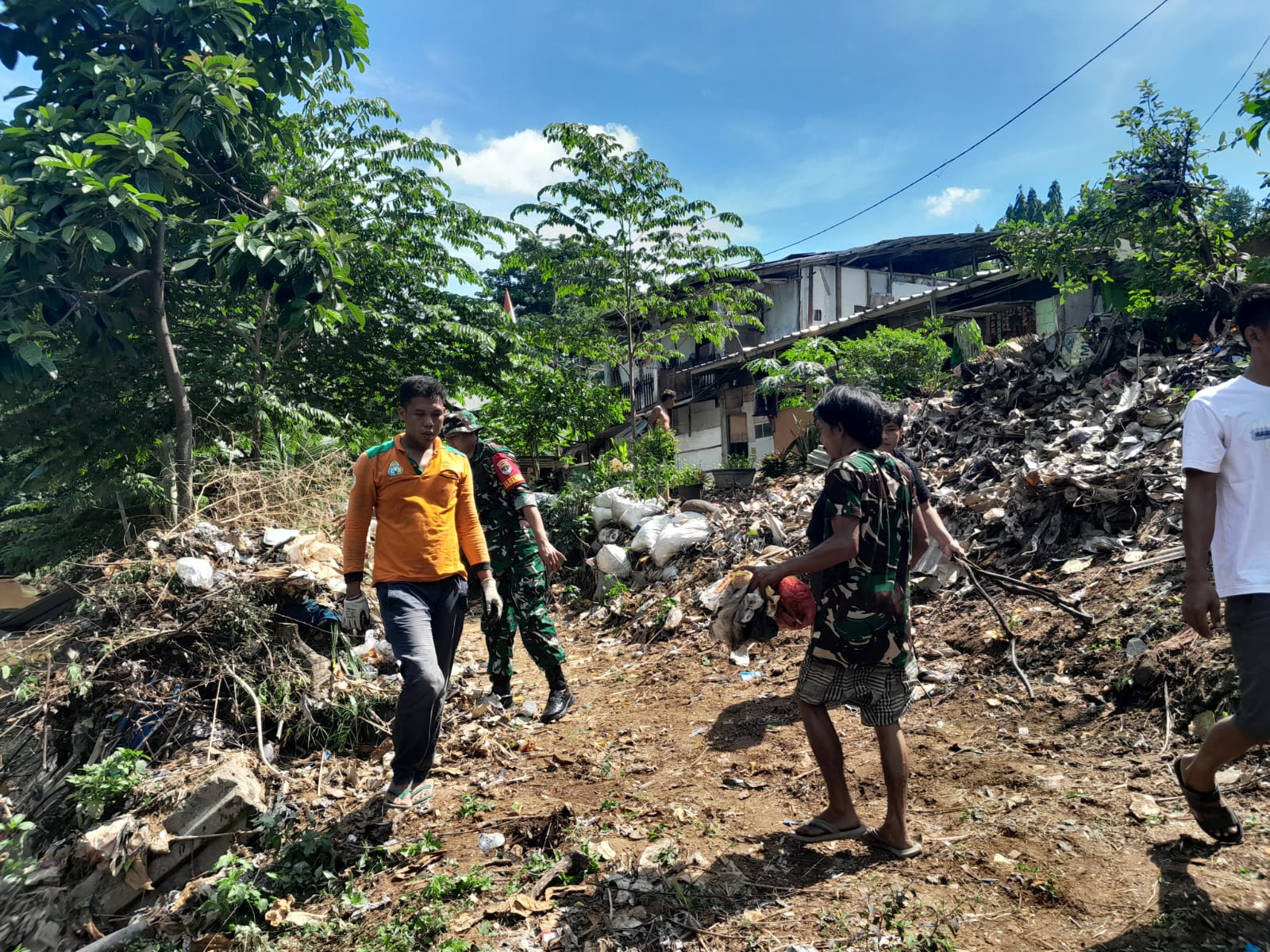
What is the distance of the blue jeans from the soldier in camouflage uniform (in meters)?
0.96

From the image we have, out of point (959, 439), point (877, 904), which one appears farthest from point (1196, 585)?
point (959, 439)

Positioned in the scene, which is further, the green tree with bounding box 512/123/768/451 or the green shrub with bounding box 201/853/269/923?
the green tree with bounding box 512/123/768/451

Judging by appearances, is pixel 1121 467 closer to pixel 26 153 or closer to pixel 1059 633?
pixel 1059 633

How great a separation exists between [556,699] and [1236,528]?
358cm

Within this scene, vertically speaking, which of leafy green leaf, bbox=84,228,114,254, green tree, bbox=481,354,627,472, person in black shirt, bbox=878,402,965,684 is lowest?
person in black shirt, bbox=878,402,965,684

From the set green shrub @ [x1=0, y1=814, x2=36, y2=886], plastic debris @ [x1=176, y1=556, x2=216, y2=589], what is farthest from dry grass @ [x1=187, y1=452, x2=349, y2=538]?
green shrub @ [x1=0, y1=814, x2=36, y2=886]

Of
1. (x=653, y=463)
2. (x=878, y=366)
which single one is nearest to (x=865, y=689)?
(x=653, y=463)

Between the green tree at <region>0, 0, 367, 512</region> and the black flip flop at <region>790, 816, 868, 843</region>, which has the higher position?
the green tree at <region>0, 0, 367, 512</region>

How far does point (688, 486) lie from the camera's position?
995 cm

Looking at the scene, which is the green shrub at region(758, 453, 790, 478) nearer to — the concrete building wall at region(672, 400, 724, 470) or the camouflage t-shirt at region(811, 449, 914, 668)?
the camouflage t-shirt at region(811, 449, 914, 668)

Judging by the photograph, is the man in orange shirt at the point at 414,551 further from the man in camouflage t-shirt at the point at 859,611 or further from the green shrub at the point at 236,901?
the man in camouflage t-shirt at the point at 859,611

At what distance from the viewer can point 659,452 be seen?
9.67 m

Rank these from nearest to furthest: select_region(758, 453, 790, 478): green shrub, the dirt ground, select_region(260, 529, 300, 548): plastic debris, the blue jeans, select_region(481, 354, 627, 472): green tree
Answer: the dirt ground → the blue jeans → select_region(260, 529, 300, 548): plastic debris → select_region(758, 453, 790, 478): green shrub → select_region(481, 354, 627, 472): green tree

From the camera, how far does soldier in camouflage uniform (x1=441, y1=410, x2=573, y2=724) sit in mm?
4402
